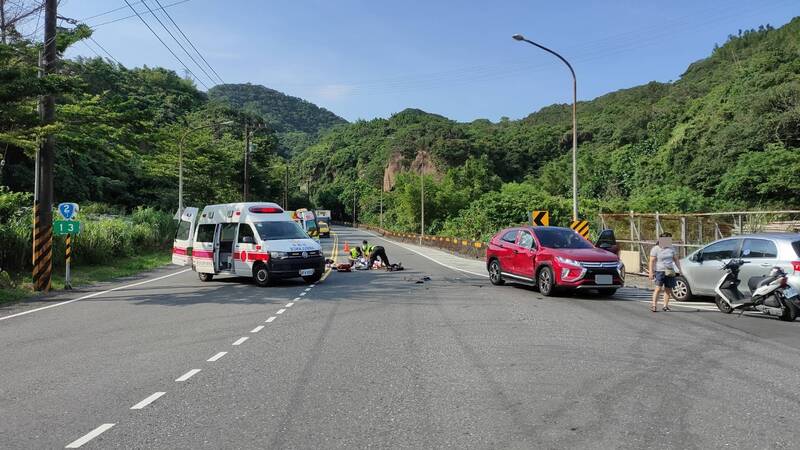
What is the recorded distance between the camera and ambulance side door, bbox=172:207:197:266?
20375 mm

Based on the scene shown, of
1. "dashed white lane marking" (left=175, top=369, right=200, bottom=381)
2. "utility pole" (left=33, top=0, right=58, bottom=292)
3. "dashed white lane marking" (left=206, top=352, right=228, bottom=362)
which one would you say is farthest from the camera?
"utility pole" (left=33, top=0, right=58, bottom=292)

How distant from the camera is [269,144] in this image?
72.8m

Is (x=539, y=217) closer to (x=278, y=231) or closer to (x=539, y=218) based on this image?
(x=539, y=218)

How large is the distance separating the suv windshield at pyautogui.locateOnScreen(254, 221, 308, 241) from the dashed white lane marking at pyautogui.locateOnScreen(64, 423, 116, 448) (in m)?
12.5

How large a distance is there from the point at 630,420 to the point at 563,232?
35.5 ft

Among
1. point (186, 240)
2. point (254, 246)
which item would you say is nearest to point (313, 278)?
point (254, 246)

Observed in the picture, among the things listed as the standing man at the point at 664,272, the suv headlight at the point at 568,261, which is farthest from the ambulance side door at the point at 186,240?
the standing man at the point at 664,272

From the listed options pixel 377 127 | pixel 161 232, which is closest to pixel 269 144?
pixel 161 232

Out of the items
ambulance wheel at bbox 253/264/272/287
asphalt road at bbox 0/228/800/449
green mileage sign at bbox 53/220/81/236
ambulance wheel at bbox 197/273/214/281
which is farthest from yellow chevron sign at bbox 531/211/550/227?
green mileage sign at bbox 53/220/81/236

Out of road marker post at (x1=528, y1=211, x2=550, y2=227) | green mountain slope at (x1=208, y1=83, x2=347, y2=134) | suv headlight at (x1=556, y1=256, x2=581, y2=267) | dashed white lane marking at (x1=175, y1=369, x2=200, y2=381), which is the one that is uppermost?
A: green mountain slope at (x1=208, y1=83, x2=347, y2=134)

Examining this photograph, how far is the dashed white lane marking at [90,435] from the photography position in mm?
4552

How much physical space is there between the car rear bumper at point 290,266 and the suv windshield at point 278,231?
3.30 feet

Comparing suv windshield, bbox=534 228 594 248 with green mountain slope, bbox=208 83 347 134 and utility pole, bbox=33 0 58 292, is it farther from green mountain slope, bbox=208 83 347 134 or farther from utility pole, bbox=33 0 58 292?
green mountain slope, bbox=208 83 347 134

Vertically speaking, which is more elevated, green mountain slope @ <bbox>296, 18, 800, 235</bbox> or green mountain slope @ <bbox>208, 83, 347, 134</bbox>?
green mountain slope @ <bbox>208, 83, 347, 134</bbox>
